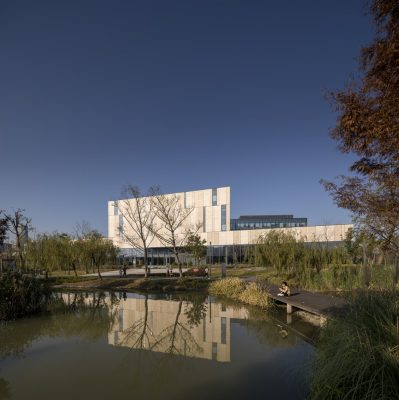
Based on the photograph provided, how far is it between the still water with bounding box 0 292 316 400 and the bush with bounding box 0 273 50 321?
2.15 feet

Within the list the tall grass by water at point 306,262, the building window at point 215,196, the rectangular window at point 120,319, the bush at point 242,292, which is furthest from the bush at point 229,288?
the building window at point 215,196

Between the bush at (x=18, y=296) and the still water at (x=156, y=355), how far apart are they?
656 millimetres

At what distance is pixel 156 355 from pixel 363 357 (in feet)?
18.4

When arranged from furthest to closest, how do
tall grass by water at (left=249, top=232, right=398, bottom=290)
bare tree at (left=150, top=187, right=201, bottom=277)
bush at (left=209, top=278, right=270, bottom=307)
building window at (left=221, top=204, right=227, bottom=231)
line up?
building window at (left=221, top=204, right=227, bottom=231) → bare tree at (left=150, top=187, right=201, bottom=277) → tall grass by water at (left=249, top=232, right=398, bottom=290) → bush at (left=209, top=278, right=270, bottom=307)

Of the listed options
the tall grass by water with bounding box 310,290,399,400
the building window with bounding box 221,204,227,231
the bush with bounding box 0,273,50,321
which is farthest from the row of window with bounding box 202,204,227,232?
the tall grass by water with bounding box 310,290,399,400

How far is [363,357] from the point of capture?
491 centimetres

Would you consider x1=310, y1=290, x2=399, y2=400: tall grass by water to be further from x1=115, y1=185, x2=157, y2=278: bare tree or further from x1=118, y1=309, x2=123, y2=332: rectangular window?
x1=115, y1=185, x2=157, y2=278: bare tree

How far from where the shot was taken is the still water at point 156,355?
6.70m

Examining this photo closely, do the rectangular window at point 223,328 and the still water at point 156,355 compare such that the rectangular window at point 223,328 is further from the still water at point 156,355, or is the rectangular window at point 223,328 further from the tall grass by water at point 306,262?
the tall grass by water at point 306,262

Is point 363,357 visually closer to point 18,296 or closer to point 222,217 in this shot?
point 18,296

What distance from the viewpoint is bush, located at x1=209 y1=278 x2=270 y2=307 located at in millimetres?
16481

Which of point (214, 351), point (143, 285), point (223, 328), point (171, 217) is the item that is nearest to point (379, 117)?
point (214, 351)

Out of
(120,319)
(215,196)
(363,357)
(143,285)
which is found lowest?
(143,285)

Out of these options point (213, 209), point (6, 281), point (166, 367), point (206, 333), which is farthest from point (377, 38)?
point (213, 209)
